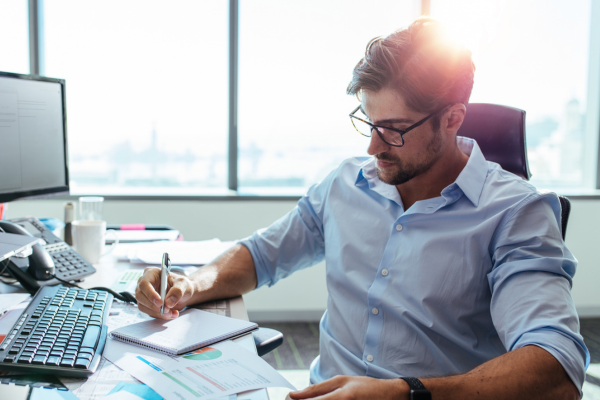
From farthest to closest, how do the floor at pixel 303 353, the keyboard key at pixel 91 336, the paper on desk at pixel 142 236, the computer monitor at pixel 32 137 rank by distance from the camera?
the floor at pixel 303 353
the paper on desk at pixel 142 236
the computer monitor at pixel 32 137
the keyboard key at pixel 91 336

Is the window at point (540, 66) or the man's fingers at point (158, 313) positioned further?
the window at point (540, 66)

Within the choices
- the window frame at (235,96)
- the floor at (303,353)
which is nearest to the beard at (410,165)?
the floor at (303,353)

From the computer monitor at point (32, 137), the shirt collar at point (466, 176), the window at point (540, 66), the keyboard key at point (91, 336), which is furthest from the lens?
the window at point (540, 66)

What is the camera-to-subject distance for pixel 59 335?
73cm

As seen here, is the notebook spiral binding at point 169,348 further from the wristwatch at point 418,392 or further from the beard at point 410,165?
the beard at point 410,165

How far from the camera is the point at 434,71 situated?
3.25 ft

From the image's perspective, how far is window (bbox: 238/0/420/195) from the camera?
109 inches

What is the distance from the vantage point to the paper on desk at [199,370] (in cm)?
63

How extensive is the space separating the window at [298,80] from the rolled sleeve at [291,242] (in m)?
1.55

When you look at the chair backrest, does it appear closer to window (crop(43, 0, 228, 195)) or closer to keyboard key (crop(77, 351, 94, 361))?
keyboard key (crop(77, 351, 94, 361))

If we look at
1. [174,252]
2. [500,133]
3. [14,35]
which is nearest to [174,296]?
[174,252]

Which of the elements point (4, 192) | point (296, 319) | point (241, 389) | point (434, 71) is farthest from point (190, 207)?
point (241, 389)

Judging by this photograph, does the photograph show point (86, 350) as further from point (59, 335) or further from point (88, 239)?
point (88, 239)

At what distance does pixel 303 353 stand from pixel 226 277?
143 cm
